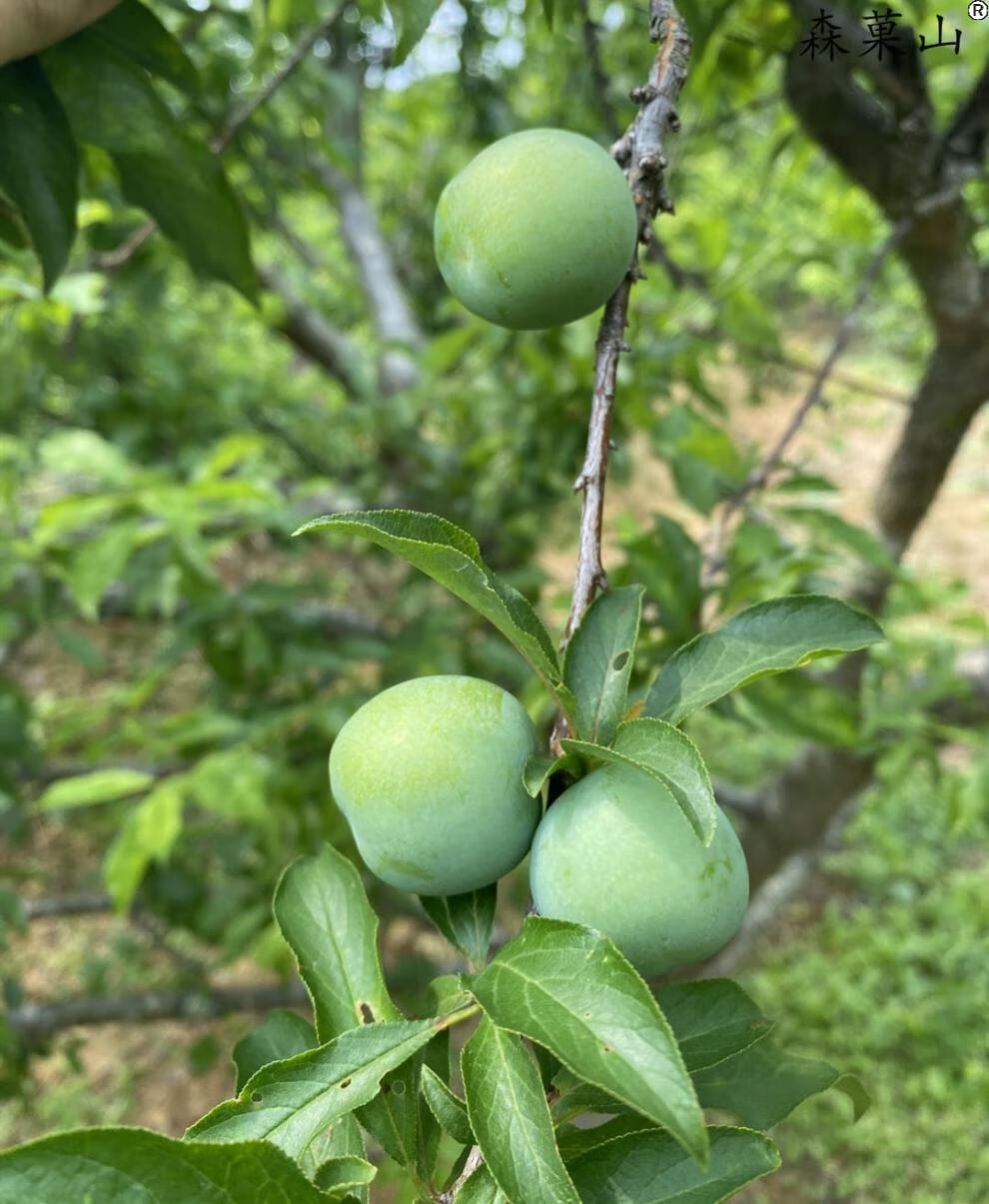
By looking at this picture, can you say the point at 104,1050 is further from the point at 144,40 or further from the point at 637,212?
the point at 637,212

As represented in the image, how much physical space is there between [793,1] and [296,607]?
1.71 m

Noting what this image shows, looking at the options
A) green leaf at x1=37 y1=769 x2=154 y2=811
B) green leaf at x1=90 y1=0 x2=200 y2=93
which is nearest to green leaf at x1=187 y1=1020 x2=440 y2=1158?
green leaf at x1=90 y1=0 x2=200 y2=93

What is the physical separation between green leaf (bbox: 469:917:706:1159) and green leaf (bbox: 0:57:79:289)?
2.48 feet

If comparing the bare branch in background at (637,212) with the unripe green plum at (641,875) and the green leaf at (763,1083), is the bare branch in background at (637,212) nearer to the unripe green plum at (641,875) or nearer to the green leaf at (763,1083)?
the unripe green plum at (641,875)

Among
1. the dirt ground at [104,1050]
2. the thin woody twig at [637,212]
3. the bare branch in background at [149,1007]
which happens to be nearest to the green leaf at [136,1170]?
the thin woody twig at [637,212]

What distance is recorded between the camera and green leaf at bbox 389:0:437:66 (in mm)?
704

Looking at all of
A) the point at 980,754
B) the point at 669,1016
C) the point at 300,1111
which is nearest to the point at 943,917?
the point at 980,754

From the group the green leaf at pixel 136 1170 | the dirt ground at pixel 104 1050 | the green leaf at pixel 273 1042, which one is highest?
the green leaf at pixel 136 1170

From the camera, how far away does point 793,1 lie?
126 cm

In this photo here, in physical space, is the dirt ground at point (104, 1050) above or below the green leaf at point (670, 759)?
below

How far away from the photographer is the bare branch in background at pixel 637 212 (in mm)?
643

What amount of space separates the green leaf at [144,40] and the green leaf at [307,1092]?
2.90 ft

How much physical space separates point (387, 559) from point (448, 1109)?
2.37 metres

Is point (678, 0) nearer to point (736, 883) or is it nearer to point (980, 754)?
point (736, 883)
